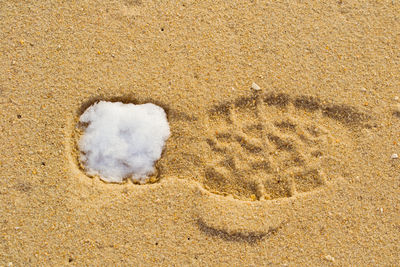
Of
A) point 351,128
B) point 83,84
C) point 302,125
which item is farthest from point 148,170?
point 351,128

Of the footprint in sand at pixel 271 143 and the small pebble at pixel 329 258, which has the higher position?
the footprint in sand at pixel 271 143

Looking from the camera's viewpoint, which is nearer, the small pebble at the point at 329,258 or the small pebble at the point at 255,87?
the small pebble at the point at 329,258

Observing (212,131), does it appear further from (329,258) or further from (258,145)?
(329,258)

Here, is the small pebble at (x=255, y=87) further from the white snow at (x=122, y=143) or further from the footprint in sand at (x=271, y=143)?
the white snow at (x=122, y=143)

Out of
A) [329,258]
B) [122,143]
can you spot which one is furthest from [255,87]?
[329,258]

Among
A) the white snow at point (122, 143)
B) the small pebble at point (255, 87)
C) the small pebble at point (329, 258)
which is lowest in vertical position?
the small pebble at point (329, 258)

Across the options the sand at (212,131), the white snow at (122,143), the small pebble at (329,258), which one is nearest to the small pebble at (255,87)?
the sand at (212,131)

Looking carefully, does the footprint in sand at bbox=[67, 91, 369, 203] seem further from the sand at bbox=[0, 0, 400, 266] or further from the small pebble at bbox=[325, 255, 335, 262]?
the small pebble at bbox=[325, 255, 335, 262]
